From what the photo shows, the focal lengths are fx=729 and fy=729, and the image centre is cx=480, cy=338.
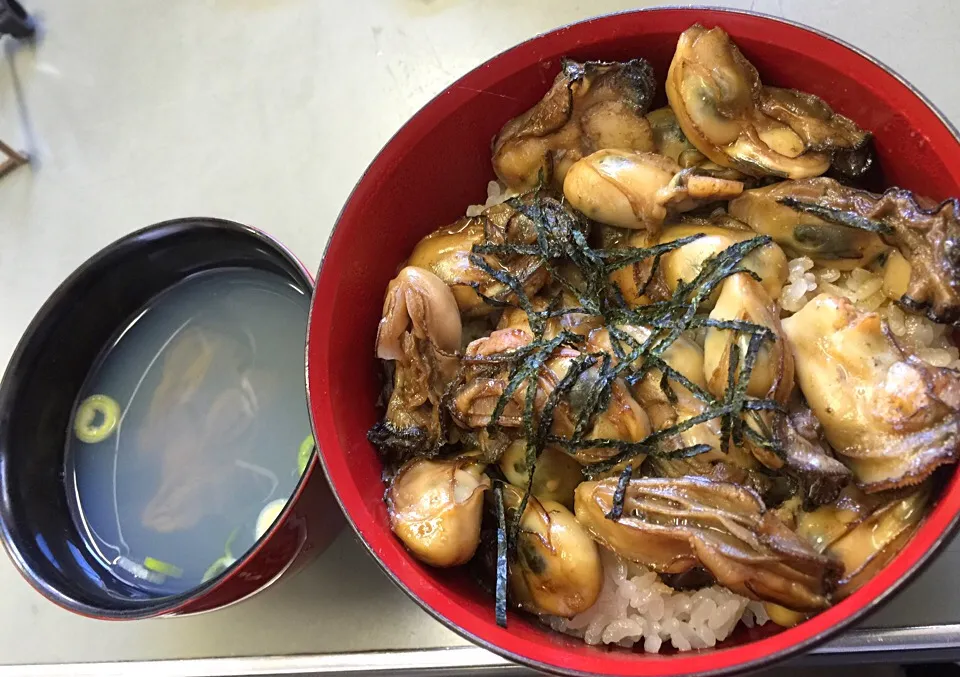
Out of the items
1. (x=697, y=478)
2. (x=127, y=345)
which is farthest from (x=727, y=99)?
(x=127, y=345)

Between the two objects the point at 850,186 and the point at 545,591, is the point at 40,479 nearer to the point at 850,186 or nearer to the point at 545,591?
the point at 545,591

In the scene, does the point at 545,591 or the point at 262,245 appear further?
the point at 262,245

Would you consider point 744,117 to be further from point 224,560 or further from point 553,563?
point 224,560

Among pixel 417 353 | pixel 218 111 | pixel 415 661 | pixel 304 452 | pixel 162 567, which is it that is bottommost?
pixel 415 661

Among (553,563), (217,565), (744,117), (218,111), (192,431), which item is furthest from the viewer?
(218,111)

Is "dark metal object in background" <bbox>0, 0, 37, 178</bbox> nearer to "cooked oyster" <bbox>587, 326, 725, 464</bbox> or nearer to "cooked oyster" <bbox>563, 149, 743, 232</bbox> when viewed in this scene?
"cooked oyster" <bbox>563, 149, 743, 232</bbox>

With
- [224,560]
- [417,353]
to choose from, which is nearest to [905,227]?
[417,353]
